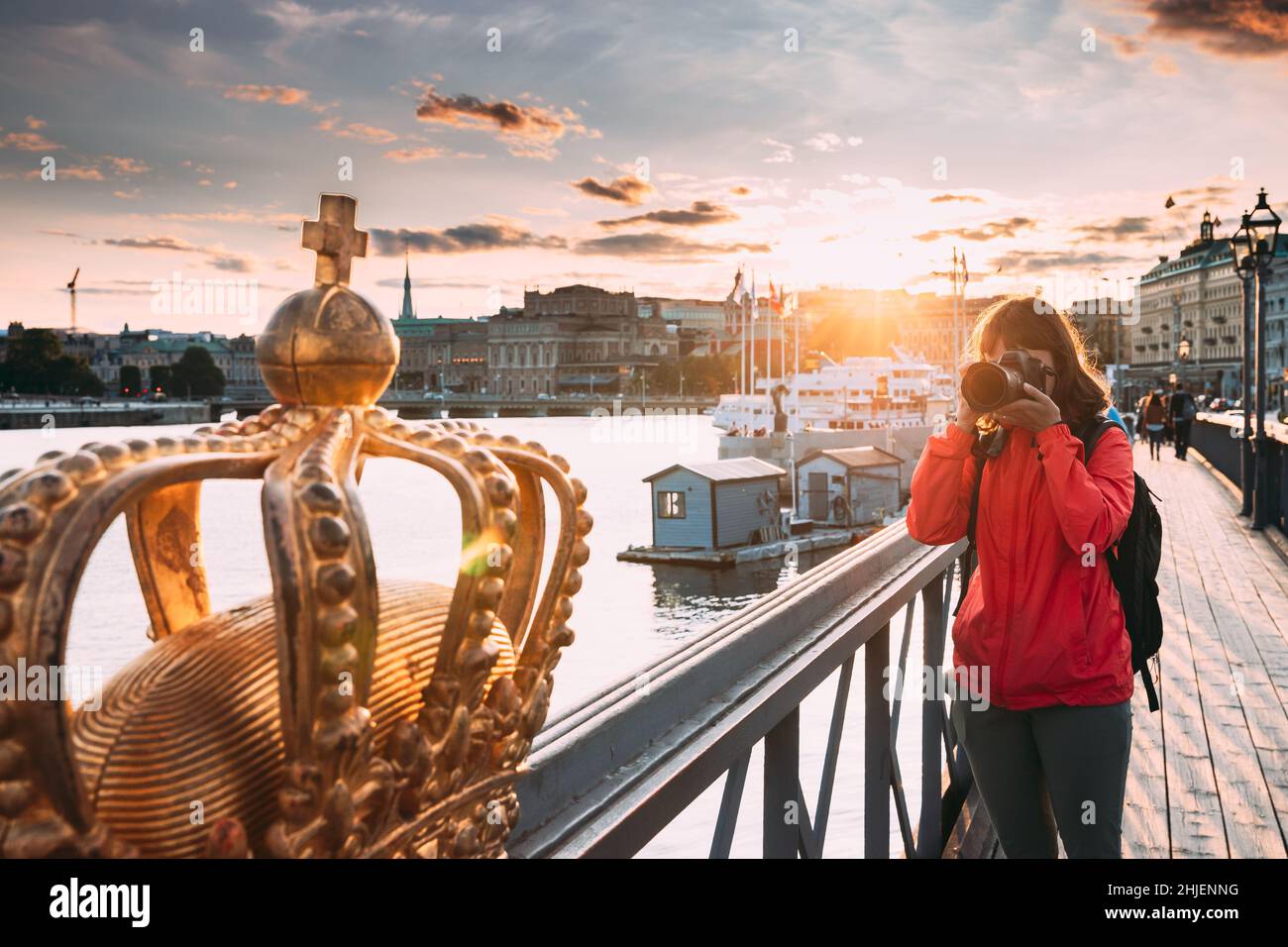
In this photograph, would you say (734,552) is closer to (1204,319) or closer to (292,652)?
(292,652)

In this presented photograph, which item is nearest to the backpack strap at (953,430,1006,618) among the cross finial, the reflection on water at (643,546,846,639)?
the cross finial

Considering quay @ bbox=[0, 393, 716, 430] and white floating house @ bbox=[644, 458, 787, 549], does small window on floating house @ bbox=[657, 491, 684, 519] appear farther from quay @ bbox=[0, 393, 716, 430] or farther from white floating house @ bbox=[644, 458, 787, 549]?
quay @ bbox=[0, 393, 716, 430]

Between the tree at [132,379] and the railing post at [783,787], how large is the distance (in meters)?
111

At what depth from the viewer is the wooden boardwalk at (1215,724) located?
3.88m

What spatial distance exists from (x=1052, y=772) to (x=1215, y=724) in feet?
10.7

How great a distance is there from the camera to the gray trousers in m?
2.35

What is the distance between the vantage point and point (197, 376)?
84.5m

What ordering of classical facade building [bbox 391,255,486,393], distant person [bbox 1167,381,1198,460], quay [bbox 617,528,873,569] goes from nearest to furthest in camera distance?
distant person [bbox 1167,381,1198,460] < quay [bbox 617,528,873,569] < classical facade building [bbox 391,255,486,393]

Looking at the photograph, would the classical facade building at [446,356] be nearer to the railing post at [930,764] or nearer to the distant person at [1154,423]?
the distant person at [1154,423]

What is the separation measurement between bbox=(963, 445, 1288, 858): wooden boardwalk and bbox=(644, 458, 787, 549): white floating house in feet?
78.5

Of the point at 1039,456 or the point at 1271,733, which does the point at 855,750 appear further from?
the point at 1039,456

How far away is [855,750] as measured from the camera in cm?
932
